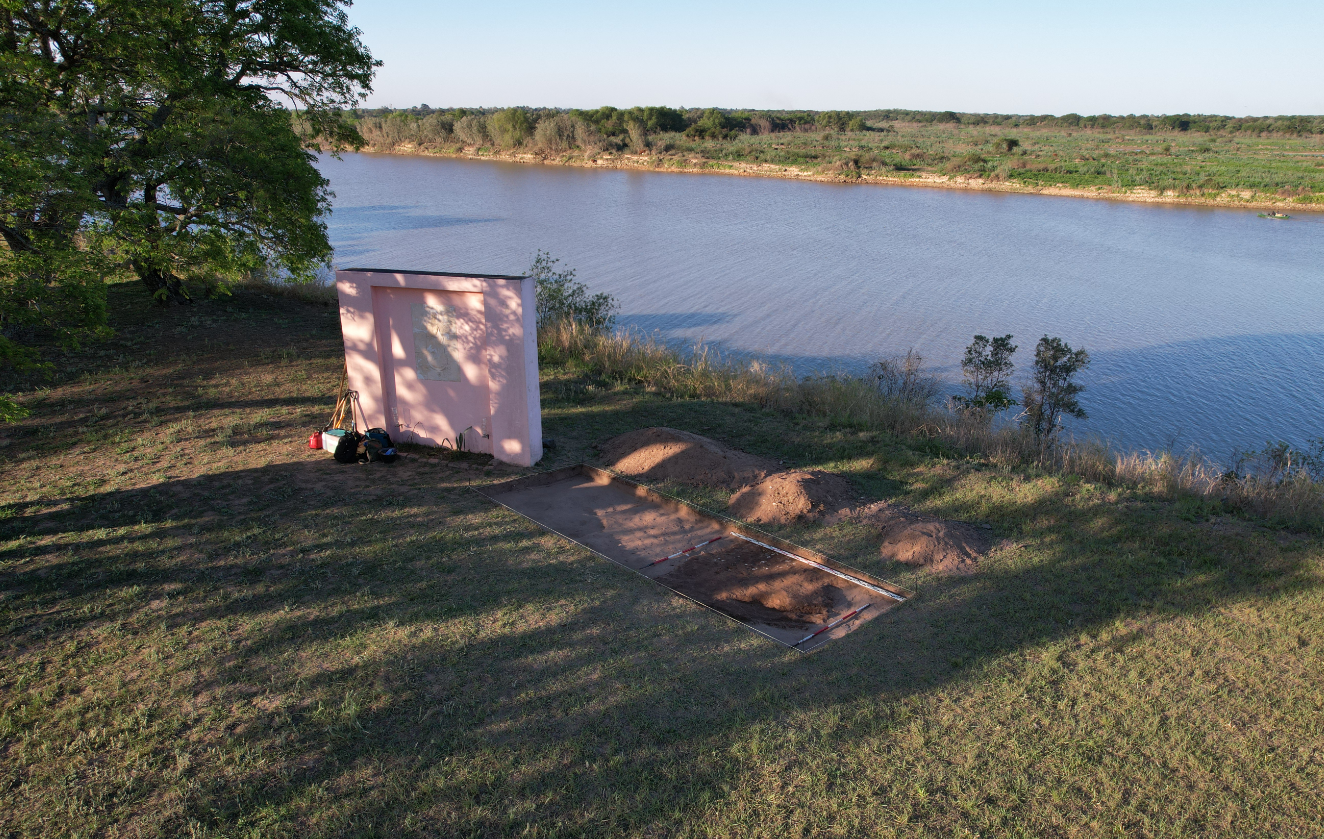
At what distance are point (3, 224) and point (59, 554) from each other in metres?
3.47

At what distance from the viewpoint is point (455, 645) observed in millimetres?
5672

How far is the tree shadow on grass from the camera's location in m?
4.31

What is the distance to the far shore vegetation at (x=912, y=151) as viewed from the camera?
4472cm

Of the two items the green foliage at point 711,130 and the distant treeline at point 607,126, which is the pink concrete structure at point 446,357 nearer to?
the distant treeline at point 607,126

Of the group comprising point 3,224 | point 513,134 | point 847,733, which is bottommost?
point 847,733

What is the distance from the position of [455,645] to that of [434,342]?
478 cm

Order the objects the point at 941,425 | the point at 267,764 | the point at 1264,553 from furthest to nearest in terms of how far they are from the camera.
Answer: the point at 941,425, the point at 1264,553, the point at 267,764

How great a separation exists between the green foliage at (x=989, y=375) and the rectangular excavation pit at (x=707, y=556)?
21.2ft

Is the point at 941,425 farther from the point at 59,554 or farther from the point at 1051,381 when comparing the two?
the point at 59,554

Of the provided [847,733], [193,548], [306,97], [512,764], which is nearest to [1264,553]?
[847,733]

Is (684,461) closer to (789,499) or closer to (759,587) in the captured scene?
(789,499)

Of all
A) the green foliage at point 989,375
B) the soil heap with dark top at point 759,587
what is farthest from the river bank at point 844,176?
the soil heap with dark top at point 759,587

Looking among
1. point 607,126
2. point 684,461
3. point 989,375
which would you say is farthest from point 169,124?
point 607,126

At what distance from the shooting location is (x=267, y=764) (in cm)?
443
